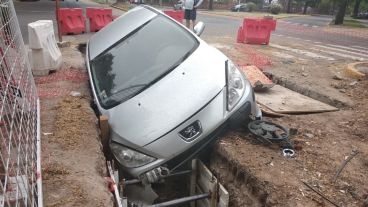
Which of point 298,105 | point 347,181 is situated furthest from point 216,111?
point 298,105

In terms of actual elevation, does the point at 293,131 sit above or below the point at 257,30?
below

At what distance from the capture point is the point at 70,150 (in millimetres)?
3773

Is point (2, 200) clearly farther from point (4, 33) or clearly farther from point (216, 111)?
point (216, 111)

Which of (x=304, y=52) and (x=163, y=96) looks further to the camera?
(x=304, y=52)

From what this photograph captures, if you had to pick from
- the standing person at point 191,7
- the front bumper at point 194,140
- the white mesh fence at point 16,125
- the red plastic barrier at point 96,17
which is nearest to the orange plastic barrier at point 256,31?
the standing person at point 191,7

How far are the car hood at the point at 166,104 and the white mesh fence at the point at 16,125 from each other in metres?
0.91

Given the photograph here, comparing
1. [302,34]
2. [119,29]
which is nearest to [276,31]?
[302,34]

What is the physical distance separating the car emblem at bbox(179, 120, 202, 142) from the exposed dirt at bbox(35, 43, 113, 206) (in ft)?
2.95

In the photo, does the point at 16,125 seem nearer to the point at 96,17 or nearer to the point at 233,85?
the point at 233,85

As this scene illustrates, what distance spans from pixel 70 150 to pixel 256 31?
9.46 metres

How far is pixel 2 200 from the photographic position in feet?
6.85

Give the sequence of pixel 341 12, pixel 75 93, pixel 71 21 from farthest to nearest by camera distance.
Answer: pixel 341 12
pixel 71 21
pixel 75 93

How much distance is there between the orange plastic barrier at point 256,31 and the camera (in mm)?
11883

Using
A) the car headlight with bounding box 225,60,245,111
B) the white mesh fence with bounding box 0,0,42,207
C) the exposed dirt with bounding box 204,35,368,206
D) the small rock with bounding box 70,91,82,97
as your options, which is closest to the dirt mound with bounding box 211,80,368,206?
the exposed dirt with bounding box 204,35,368,206
